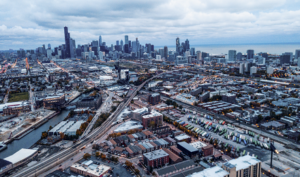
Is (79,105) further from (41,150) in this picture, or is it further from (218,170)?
(218,170)

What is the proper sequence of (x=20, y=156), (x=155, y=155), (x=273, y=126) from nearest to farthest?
(x=155, y=155) < (x=20, y=156) < (x=273, y=126)

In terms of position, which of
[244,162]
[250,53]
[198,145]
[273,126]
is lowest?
[198,145]

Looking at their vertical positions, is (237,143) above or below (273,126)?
below

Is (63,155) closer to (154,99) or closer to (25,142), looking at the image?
(25,142)

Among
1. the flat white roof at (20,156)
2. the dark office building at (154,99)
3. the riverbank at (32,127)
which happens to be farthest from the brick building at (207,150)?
the riverbank at (32,127)

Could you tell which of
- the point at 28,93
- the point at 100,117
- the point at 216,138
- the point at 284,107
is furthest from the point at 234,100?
the point at 28,93

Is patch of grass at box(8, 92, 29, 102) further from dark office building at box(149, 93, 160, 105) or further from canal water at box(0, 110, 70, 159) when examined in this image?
dark office building at box(149, 93, 160, 105)

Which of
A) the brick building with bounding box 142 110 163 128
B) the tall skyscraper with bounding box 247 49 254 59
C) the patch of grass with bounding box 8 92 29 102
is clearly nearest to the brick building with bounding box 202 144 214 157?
the brick building with bounding box 142 110 163 128

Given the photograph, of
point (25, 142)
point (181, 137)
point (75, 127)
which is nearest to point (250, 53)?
point (181, 137)

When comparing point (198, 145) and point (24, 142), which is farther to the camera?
point (24, 142)
